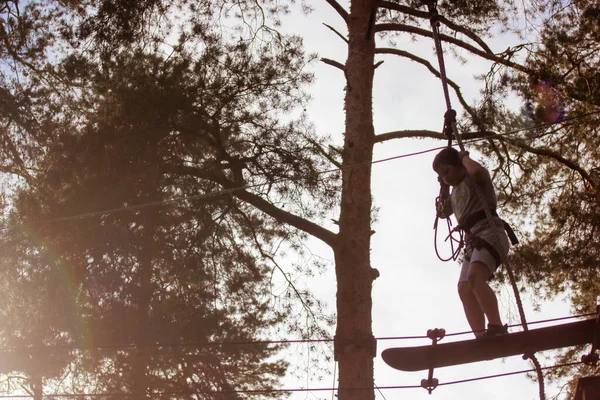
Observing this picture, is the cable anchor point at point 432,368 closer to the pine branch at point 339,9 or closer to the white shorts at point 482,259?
the white shorts at point 482,259

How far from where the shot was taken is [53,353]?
23.4 feet

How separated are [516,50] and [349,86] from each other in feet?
5.35

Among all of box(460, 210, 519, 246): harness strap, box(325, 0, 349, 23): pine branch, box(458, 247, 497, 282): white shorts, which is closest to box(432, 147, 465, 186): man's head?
box(460, 210, 519, 246): harness strap

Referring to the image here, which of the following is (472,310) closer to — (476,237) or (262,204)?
(476,237)

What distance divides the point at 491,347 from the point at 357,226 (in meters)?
1.55

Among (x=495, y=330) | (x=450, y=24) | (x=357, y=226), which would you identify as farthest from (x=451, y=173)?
(x=450, y=24)

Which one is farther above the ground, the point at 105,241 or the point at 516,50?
the point at 516,50

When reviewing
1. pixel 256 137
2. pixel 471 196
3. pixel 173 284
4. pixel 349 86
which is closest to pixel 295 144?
pixel 256 137

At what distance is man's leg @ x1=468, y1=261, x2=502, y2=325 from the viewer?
365 centimetres

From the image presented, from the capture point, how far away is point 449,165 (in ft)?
12.9

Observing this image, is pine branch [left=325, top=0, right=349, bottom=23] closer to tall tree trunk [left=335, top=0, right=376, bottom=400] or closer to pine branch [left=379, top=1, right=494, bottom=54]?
tall tree trunk [left=335, top=0, right=376, bottom=400]

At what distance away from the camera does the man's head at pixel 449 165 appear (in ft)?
12.9

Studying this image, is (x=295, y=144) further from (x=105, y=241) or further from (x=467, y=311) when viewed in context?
(x=467, y=311)

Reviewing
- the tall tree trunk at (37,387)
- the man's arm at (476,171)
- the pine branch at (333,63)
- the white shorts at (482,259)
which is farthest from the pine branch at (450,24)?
the tall tree trunk at (37,387)
